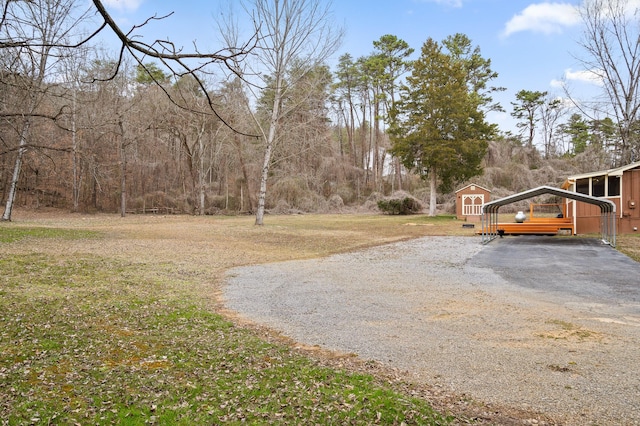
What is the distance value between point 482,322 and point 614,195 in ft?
53.7

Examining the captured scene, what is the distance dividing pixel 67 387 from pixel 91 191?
35384 mm

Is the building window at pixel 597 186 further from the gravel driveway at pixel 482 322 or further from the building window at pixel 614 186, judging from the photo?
the gravel driveway at pixel 482 322

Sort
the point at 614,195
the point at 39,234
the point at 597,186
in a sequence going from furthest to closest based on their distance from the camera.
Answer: the point at 597,186
the point at 614,195
the point at 39,234

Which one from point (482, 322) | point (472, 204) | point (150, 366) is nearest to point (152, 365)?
point (150, 366)

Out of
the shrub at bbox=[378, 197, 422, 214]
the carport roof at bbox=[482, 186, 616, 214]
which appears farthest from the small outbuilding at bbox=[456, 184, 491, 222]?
the carport roof at bbox=[482, 186, 616, 214]

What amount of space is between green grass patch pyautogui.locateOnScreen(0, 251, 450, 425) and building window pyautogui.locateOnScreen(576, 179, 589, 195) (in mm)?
19677

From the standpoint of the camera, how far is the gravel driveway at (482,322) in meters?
3.69

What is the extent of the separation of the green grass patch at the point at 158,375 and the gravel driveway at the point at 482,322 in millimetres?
749

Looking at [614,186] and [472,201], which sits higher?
[614,186]

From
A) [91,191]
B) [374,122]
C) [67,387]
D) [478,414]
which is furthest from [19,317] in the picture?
[374,122]

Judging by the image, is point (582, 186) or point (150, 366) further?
point (582, 186)

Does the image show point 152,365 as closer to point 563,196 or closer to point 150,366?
point 150,366

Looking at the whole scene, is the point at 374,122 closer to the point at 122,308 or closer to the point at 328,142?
the point at 328,142

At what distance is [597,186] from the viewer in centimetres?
1938
